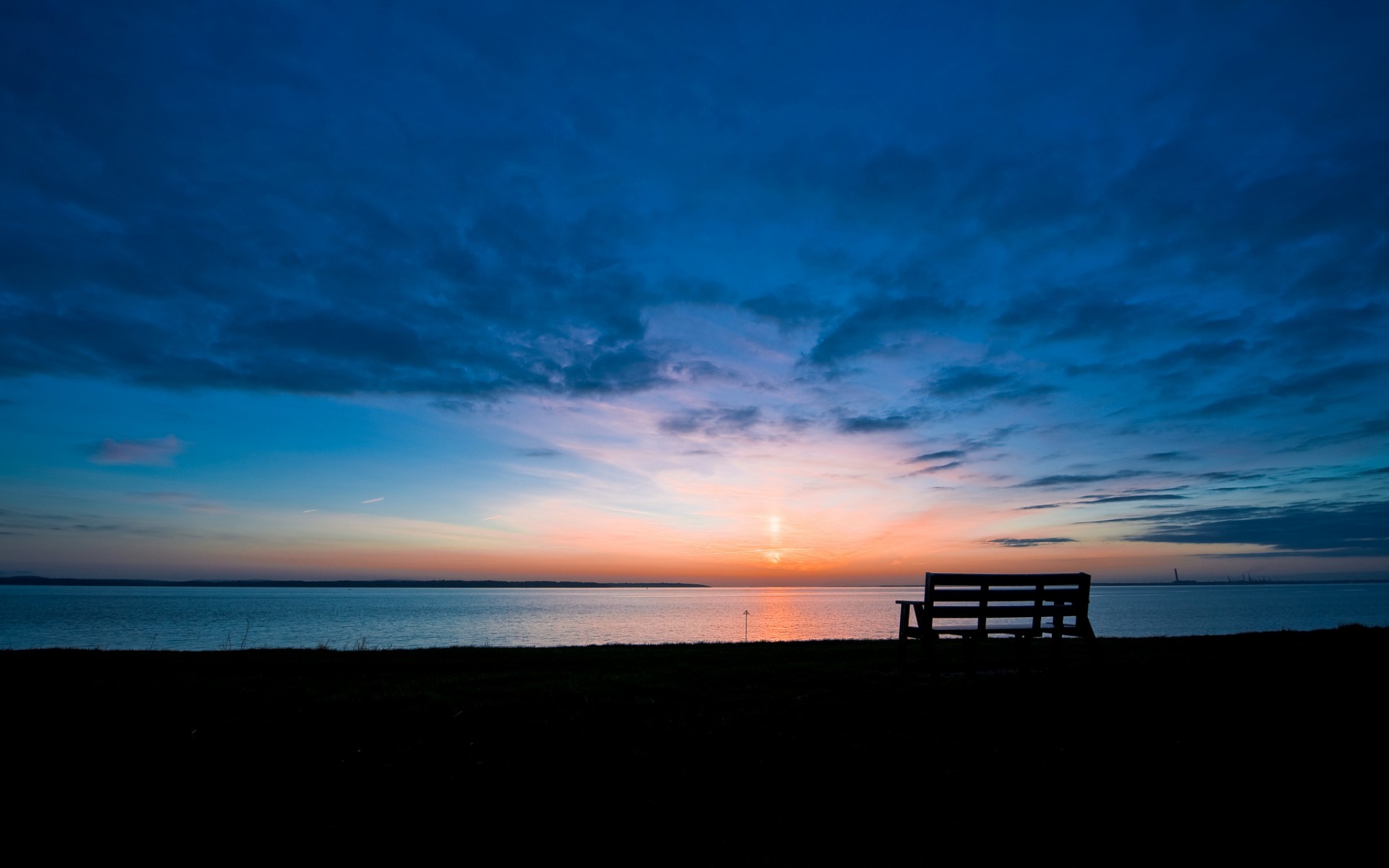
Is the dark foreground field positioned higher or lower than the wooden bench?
lower

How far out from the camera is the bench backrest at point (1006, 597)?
10703 mm

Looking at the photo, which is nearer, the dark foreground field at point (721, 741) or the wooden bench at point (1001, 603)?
the dark foreground field at point (721, 741)

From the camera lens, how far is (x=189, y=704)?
28.9 ft

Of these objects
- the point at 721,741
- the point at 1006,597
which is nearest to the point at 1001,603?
the point at 1006,597

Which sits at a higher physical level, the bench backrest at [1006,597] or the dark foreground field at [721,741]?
the bench backrest at [1006,597]

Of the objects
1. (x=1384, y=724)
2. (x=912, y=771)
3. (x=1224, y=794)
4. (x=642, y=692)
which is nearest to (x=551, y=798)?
(x=912, y=771)

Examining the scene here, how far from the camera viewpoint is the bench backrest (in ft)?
35.1

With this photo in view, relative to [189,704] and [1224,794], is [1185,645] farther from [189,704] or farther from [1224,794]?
[189,704]

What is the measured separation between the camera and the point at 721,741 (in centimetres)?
723

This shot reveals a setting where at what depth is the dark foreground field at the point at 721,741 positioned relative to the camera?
5520mm

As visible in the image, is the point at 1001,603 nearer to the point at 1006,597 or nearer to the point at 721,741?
the point at 1006,597

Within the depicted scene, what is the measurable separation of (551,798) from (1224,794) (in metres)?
5.27

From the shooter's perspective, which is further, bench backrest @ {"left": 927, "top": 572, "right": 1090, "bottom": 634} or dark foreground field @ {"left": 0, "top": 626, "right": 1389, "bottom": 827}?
bench backrest @ {"left": 927, "top": 572, "right": 1090, "bottom": 634}

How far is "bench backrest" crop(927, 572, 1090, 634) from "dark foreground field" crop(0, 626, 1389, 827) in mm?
869
